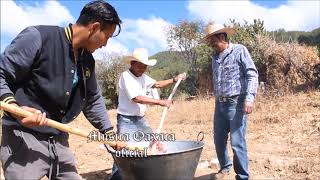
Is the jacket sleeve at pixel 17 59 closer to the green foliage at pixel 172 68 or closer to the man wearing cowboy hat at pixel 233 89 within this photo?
the man wearing cowboy hat at pixel 233 89

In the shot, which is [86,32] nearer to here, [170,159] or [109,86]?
[170,159]

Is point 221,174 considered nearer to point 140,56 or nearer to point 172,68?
point 140,56

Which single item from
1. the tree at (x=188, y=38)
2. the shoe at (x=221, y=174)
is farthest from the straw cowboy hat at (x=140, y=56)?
the tree at (x=188, y=38)

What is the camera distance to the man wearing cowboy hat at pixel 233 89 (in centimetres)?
461

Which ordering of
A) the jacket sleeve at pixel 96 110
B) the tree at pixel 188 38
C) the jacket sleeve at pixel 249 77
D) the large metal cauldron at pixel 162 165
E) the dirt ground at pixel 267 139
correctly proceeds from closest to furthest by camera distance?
the jacket sleeve at pixel 96 110
the large metal cauldron at pixel 162 165
the jacket sleeve at pixel 249 77
the dirt ground at pixel 267 139
the tree at pixel 188 38

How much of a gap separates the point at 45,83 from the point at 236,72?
2625 millimetres

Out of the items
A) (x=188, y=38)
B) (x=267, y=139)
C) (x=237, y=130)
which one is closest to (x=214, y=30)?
(x=237, y=130)

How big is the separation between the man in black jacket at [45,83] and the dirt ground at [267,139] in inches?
116

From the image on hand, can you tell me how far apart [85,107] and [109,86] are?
17.0 m

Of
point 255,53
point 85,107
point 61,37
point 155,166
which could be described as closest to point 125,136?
point 155,166

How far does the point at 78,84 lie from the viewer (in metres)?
2.79

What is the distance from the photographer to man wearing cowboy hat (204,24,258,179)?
4.61m

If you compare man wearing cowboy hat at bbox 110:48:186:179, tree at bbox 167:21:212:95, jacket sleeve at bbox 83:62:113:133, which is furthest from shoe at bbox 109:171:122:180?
tree at bbox 167:21:212:95

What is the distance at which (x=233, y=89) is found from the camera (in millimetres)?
4676
